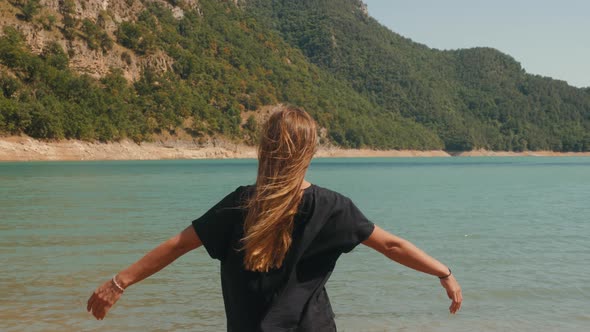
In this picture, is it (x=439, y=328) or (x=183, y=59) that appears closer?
(x=439, y=328)

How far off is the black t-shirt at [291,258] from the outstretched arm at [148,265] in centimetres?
5

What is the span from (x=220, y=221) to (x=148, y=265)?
343 millimetres

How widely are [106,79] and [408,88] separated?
101 meters

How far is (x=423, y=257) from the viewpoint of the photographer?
2.82m

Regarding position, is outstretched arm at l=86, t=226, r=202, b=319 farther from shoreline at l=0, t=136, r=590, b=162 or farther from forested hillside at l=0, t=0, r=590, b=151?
forested hillside at l=0, t=0, r=590, b=151

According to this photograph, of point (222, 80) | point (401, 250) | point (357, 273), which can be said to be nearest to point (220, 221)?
point (401, 250)

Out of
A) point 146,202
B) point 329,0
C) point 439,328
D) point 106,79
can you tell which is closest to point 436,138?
point 329,0

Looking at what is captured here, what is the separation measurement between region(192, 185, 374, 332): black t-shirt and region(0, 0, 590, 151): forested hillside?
2698 inches

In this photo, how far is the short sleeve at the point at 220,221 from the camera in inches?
108

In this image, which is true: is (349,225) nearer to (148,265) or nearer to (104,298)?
(148,265)

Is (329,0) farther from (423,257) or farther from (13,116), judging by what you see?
(423,257)

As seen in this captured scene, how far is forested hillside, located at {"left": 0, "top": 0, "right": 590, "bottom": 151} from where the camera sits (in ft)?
266

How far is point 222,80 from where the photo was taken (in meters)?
116

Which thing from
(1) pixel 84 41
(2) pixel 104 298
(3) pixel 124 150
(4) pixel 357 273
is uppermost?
(1) pixel 84 41
